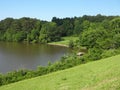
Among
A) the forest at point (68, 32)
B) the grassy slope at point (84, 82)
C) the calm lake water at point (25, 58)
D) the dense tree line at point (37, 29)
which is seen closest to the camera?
the grassy slope at point (84, 82)

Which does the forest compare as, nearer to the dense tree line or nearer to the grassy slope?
the dense tree line

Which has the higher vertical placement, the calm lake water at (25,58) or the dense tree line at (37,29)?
the dense tree line at (37,29)

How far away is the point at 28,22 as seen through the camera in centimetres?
10056

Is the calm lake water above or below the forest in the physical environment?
below

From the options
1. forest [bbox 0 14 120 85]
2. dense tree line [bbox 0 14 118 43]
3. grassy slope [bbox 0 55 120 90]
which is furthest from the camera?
dense tree line [bbox 0 14 118 43]

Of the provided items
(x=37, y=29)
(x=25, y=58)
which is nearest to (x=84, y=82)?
(x=25, y=58)

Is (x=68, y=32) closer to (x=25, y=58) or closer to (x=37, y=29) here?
(x=37, y=29)

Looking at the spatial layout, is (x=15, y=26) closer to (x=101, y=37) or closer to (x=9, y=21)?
(x=9, y=21)

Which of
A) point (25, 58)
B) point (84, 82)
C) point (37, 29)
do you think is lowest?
point (25, 58)

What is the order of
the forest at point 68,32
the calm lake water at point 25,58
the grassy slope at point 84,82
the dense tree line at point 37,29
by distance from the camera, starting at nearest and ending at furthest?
the grassy slope at point 84,82 < the calm lake water at point 25,58 < the forest at point 68,32 < the dense tree line at point 37,29

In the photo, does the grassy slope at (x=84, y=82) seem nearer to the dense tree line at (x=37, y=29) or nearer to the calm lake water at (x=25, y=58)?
the calm lake water at (x=25, y=58)

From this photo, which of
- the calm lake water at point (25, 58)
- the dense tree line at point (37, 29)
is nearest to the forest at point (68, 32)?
the dense tree line at point (37, 29)

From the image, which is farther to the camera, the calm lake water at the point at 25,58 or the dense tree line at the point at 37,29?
the dense tree line at the point at 37,29

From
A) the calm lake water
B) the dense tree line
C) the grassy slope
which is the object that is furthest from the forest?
the grassy slope
